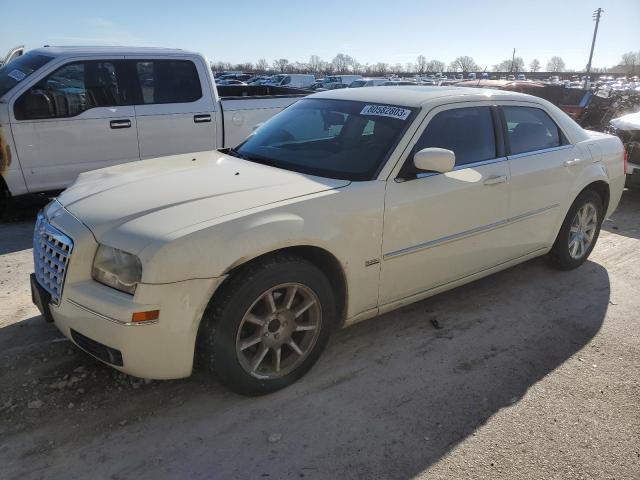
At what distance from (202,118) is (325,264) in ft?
14.3

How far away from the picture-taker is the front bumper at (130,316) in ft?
7.95

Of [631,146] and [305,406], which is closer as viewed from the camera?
[305,406]

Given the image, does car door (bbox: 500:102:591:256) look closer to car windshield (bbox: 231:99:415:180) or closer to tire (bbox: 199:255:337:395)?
car windshield (bbox: 231:99:415:180)

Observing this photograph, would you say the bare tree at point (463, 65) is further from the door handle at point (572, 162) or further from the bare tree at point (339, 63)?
the door handle at point (572, 162)

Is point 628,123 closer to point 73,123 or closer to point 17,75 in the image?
point 73,123

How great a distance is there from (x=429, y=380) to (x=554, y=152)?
2.42 meters

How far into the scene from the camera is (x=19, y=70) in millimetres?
5883

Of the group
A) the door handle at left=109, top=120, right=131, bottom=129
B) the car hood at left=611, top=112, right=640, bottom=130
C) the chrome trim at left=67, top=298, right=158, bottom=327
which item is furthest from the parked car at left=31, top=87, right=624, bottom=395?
the car hood at left=611, top=112, right=640, bottom=130

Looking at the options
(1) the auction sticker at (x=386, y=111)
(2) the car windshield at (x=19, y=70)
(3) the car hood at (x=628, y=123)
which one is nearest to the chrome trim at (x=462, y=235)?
(1) the auction sticker at (x=386, y=111)

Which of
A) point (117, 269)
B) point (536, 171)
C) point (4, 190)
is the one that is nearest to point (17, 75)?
point (4, 190)

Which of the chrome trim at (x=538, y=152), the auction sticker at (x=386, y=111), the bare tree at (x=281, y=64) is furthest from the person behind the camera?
the bare tree at (x=281, y=64)

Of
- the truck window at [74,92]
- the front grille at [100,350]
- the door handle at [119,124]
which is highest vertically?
the truck window at [74,92]

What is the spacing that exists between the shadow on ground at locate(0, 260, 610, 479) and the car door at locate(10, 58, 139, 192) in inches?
114

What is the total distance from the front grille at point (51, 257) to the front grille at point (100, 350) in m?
0.26
